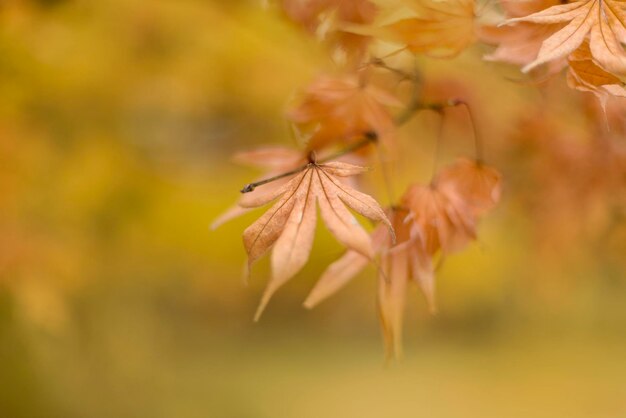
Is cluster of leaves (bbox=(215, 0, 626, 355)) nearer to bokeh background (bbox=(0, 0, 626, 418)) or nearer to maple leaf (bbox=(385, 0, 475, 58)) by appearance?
maple leaf (bbox=(385, 0, 475, 58))

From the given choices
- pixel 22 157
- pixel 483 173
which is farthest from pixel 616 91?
pixel 22 157

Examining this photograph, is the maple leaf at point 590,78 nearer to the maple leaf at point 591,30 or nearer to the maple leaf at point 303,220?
the maple leaf at point 591,30

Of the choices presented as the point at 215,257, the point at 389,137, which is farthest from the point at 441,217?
the point at 215,257

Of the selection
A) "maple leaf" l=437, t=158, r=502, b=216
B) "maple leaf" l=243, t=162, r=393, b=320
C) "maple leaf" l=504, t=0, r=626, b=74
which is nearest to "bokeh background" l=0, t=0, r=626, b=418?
"maple leaf" l=437, t=158, r=502, b=216

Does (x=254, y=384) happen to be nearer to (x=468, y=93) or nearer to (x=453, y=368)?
(x=453, y=368)

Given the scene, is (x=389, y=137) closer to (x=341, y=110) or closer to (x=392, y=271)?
(x=341, y=110)

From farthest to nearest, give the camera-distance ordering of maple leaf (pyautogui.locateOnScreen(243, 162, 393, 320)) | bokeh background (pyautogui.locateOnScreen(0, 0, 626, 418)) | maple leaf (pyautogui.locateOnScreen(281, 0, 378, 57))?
bokeh background (pyautogui.locateOnScreen(0, 0, 626, 418)), maple leaf (pyautogui.locateOnScreen(281, 0, 378, 57)), maple leaf (pyautogui.locateOnScreen(243, 162, 393, 320))
